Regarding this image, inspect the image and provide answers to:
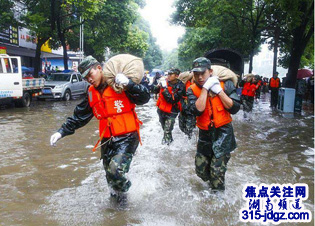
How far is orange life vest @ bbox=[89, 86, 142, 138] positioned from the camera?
12.2 ft

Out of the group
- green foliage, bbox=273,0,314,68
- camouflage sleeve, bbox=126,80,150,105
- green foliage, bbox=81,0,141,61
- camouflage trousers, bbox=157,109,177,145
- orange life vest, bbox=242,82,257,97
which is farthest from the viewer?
green foliage, bbox=81,0,141,61

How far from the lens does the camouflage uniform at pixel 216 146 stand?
3.97 m

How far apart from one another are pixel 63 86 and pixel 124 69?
50.7ft

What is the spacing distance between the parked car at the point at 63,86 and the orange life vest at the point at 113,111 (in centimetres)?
1490

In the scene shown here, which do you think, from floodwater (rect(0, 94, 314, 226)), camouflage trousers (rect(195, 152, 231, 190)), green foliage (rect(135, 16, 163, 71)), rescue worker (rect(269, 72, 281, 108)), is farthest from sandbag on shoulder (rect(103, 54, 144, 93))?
green foliage (rect(135, 16, 163, 71))

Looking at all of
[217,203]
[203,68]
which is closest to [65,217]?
[217,203]

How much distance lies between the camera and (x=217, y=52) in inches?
782

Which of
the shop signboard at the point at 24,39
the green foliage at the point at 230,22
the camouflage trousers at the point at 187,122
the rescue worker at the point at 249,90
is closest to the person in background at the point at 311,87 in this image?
the green foliage at the point at 230,22

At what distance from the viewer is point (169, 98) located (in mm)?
6812

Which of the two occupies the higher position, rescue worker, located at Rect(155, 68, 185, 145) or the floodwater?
rescue worker, located at Rect(155, 68, 185, 145)

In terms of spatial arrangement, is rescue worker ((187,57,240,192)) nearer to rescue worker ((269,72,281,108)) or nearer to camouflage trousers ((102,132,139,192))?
camouflage trousers ((102,132,139,192))

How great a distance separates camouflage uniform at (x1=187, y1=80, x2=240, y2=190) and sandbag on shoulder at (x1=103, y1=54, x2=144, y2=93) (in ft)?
2.49

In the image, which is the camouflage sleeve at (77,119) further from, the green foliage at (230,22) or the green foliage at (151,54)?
the green foliage at (151,54)

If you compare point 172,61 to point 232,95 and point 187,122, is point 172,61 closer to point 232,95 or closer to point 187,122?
point 187,122
